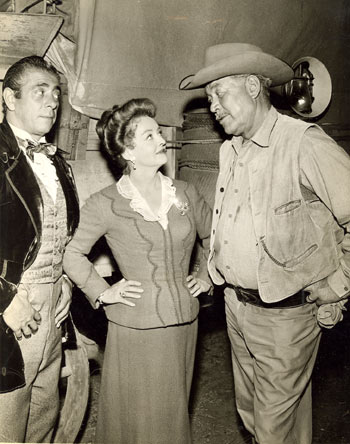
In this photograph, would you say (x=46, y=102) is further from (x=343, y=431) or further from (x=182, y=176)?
(x=343, y=431)

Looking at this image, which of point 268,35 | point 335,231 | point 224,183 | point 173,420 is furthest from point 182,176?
point 173,420

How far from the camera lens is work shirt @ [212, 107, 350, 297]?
2516mm

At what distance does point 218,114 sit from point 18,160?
1154 mm

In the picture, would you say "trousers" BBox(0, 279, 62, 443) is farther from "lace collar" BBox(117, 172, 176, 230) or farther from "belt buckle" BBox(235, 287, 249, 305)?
"belt buckle" BBox(235, 287, 249, 305)

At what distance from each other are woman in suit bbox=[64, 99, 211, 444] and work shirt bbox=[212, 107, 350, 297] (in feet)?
0.75

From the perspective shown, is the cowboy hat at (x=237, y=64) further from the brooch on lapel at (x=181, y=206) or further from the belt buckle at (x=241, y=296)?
the belt buckle at (x=241, y=296)

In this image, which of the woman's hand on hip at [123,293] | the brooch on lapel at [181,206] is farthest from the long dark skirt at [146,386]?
the brooch on lapel at [181,206]

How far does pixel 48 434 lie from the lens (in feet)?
9.68

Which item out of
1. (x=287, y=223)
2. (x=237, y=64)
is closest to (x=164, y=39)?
(x=237, y=64)

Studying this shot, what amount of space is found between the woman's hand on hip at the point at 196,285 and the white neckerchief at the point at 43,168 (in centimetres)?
94

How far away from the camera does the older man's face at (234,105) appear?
8.98 ft

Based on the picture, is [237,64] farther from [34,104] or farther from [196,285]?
[196,285]

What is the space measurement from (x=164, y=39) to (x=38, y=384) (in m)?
2.44

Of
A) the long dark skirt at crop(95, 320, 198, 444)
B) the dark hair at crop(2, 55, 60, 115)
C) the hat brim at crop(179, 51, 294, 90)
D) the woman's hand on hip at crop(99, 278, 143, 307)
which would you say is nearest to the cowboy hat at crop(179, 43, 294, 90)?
the hat brim at crop(179, 51, 294, 90)
